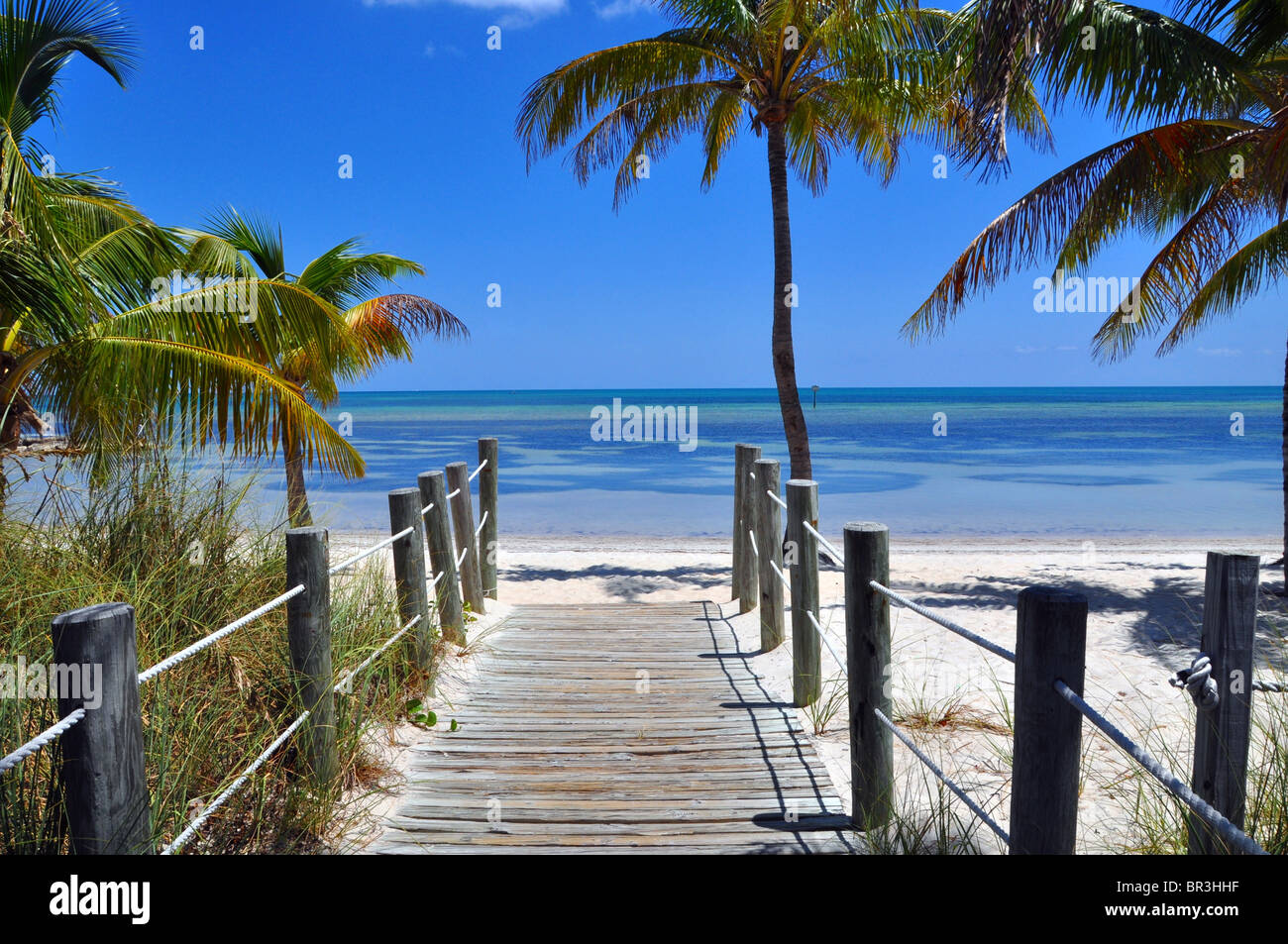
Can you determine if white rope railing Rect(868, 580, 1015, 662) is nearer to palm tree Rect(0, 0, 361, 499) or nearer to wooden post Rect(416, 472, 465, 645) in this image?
wooden post Rect(416, 472, 465, 645)

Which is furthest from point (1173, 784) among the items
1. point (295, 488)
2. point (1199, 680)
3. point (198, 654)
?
point (295, 488)

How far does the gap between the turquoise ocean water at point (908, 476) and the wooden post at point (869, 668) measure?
3373 mm

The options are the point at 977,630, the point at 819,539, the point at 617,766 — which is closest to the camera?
the point at 617,766

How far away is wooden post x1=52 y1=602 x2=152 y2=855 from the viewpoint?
1.80m

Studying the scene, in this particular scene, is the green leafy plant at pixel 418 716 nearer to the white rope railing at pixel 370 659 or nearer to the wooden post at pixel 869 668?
the white rope railing at pixel 370 659

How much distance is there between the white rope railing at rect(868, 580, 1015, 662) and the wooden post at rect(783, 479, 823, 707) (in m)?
1.39

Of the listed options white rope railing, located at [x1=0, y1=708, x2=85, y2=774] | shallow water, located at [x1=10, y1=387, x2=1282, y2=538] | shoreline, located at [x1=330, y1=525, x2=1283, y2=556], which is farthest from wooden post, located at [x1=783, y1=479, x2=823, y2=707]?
shoreline, located at [x1=330, y1=525, x2=1283, y2=556]

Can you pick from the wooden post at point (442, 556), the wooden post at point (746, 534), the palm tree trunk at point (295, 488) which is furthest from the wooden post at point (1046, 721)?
the wooden post at point (746, 534)

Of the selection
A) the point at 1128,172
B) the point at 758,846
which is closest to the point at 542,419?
the point at 1128,172

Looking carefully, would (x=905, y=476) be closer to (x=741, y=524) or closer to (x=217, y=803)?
(x=741, y=524)

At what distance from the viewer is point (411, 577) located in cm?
459

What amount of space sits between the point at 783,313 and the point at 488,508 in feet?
15.1

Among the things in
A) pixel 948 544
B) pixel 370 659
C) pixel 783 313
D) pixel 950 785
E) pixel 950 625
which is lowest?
pixel 948 544

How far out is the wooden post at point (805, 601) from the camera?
4637mm
